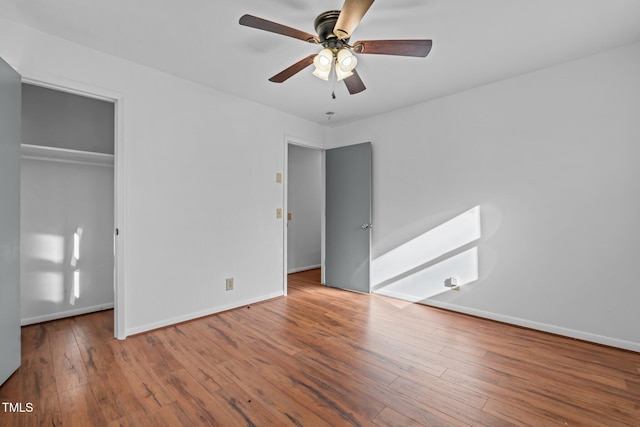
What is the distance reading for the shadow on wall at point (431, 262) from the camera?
3.13 m

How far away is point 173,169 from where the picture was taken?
9.39 ft

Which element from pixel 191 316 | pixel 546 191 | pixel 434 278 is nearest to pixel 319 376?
pixel 191 316

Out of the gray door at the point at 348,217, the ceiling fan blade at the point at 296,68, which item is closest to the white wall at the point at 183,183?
A: the gray door at the point at 348,217

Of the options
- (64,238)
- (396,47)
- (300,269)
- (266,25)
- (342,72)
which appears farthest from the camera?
(300,269)

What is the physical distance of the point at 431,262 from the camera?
3.41 metres

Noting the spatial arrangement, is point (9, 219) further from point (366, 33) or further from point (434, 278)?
point (434, 278)

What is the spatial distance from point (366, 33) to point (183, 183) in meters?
2.19

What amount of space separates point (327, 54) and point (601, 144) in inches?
97.2

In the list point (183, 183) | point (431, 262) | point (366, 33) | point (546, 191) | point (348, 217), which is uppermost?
point (366, 33)

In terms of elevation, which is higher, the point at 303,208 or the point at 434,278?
the point at 303,208

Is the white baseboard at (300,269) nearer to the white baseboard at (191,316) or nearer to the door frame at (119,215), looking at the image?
the white baseboard at (191,316)

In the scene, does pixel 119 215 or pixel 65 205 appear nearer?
pixel 119 215

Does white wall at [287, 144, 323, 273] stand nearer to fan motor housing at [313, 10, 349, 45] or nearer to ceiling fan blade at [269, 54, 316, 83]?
ceiling fan blade at [269, 54, 316, 83]

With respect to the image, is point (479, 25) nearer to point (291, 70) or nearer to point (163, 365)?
point (291, 70)
